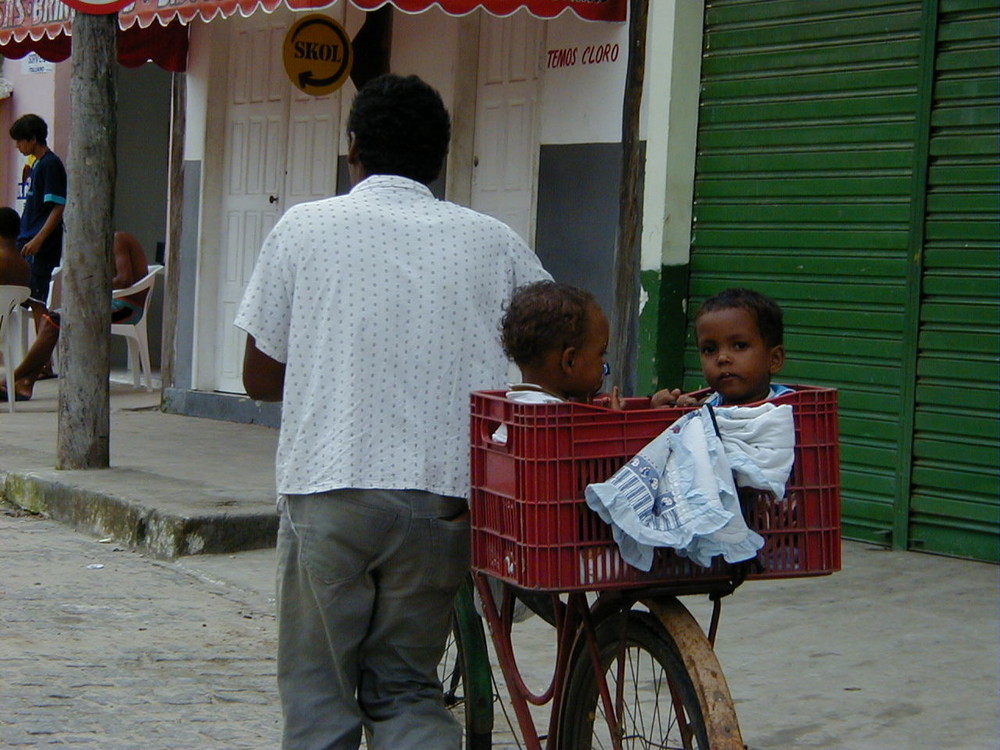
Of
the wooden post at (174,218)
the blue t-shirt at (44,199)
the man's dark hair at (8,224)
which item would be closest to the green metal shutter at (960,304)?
the wooden post at (174,218)

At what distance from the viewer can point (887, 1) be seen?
6949 millimetres

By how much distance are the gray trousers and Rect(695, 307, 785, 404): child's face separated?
23.6 inches

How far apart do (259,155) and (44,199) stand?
2.34m

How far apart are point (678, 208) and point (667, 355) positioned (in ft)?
2.39

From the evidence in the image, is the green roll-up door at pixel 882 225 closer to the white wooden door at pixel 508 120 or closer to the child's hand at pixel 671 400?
the white wooden door at pixel 508 120

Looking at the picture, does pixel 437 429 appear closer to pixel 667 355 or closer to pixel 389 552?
pixel 389 552

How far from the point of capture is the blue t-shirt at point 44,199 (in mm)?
12773

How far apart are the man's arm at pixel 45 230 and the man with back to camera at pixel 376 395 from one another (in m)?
10.1

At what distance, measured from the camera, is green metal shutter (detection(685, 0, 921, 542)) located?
6.88m

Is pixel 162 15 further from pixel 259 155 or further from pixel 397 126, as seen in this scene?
pixel 397 126

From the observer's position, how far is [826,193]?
721 cm

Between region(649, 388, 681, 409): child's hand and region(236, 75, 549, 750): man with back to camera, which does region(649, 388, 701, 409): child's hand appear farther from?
region(236, 75, 549, 750): man with back to camera

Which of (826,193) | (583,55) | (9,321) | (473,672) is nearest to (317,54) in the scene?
(583,55)

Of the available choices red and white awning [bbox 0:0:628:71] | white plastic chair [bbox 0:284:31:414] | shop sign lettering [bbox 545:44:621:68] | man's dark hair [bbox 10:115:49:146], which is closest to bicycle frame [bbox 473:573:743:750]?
red and white awning [bbox 0:0:628:71]
